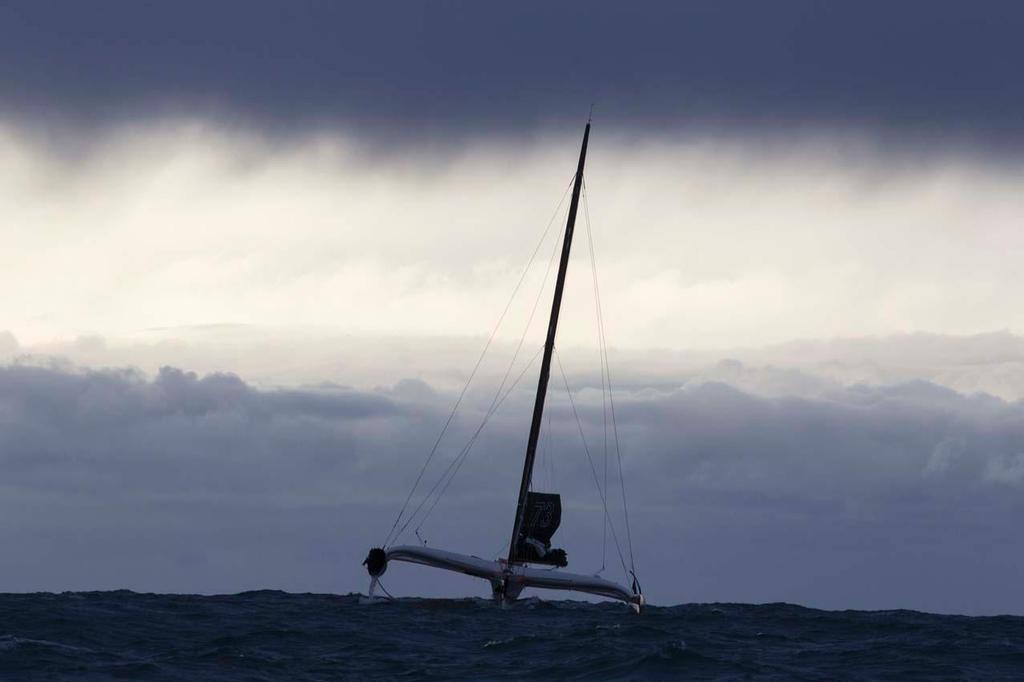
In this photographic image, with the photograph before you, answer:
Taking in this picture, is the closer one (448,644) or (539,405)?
(448,644)

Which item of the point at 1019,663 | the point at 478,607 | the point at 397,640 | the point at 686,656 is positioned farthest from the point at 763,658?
the point at 478,607

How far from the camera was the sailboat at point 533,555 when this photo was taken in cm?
5781

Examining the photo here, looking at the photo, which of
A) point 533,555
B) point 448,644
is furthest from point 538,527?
point 448,644

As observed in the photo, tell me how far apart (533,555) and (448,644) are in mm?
17920

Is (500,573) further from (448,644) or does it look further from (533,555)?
(448,644)

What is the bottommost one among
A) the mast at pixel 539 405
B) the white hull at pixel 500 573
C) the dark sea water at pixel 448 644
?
the dark sea water at pixel 448 644

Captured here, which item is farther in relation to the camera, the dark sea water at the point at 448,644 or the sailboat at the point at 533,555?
the sailboat at the point at 533,555

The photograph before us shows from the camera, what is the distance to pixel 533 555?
59.4m

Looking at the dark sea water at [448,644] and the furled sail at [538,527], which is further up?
the furled sail at [538,527]

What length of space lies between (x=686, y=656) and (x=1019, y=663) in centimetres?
983

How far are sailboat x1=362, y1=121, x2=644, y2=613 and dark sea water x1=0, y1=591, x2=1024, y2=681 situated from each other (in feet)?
4.25

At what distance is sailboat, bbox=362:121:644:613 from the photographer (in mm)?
57812

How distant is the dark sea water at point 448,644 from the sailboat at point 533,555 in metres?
1.30

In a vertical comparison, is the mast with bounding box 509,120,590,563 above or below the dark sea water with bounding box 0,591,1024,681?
above
